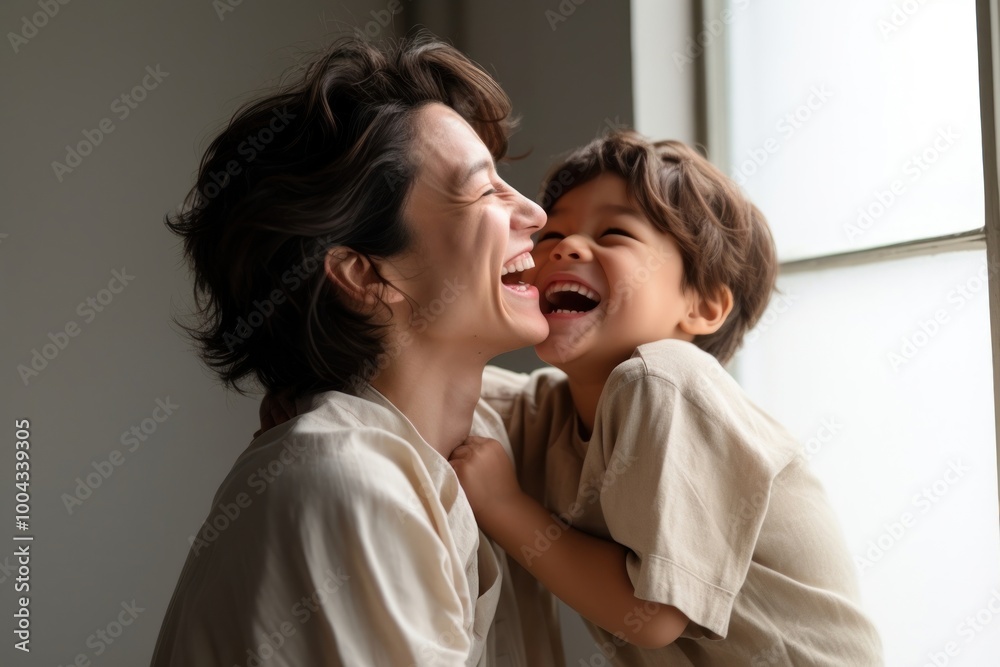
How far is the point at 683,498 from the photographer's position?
1139 millimetres

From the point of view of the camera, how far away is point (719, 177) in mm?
1475

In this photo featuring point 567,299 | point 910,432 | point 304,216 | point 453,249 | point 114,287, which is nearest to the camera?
point 304,216

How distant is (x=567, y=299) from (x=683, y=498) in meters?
0.44

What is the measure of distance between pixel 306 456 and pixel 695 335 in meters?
0.78

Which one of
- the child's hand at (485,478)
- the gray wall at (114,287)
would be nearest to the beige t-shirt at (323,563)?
the child's hand at (485,478)

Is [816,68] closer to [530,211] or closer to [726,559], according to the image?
[530,211]

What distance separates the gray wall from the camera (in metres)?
2.54

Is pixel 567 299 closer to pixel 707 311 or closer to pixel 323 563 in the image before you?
pixel 707 311

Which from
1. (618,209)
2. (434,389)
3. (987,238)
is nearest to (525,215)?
(618,209)

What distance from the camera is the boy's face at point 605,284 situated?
1.37 m

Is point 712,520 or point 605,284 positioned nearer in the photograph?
point 712,520

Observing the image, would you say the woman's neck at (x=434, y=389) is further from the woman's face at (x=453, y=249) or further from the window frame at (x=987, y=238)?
the window frame at (x=987, y=238)

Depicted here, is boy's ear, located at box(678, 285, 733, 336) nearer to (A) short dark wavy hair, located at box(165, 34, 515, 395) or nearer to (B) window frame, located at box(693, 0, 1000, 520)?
(B) window frame, located at box(693, 0, 1000, 520)

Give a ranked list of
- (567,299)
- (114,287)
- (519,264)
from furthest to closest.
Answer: (114,287) < (567,299) < (519,264)
